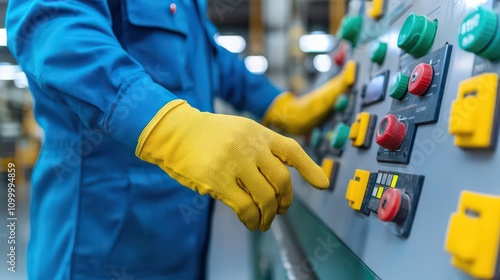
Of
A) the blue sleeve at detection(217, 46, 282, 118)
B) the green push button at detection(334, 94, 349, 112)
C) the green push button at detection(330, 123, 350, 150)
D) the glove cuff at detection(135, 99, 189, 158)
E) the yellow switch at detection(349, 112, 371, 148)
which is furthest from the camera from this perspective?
the blue sleeve at detection(217, 46, 282, 118)

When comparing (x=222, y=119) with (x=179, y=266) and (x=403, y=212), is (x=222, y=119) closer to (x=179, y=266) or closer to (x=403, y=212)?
(x=403, y=212)

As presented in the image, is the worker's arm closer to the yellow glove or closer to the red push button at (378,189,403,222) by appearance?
the red push button at (378,189,403,222)

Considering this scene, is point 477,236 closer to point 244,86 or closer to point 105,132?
point 105,132

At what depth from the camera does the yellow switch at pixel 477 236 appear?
1.06 feet

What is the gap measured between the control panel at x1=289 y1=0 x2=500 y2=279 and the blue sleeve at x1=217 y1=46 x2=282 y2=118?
515 millimetres

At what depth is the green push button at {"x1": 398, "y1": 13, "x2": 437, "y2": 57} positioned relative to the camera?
1.73ft

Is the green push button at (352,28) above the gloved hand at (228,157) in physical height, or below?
above

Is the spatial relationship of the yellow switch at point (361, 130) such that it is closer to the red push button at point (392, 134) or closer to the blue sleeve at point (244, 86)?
the red push button at point (392, 134)

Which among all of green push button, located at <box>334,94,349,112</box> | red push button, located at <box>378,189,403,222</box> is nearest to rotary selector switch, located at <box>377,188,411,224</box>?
red push button, located at <box>378,189,403,222</box>

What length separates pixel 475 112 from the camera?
377 millimetres

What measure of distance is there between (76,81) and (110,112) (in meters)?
0.08

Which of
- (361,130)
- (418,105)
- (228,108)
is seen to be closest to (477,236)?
(418,105)

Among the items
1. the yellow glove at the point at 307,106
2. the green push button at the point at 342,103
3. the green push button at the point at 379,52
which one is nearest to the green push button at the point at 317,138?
the yellow glove at the point at 307,106

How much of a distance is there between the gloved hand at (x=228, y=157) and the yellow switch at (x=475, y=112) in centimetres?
22
